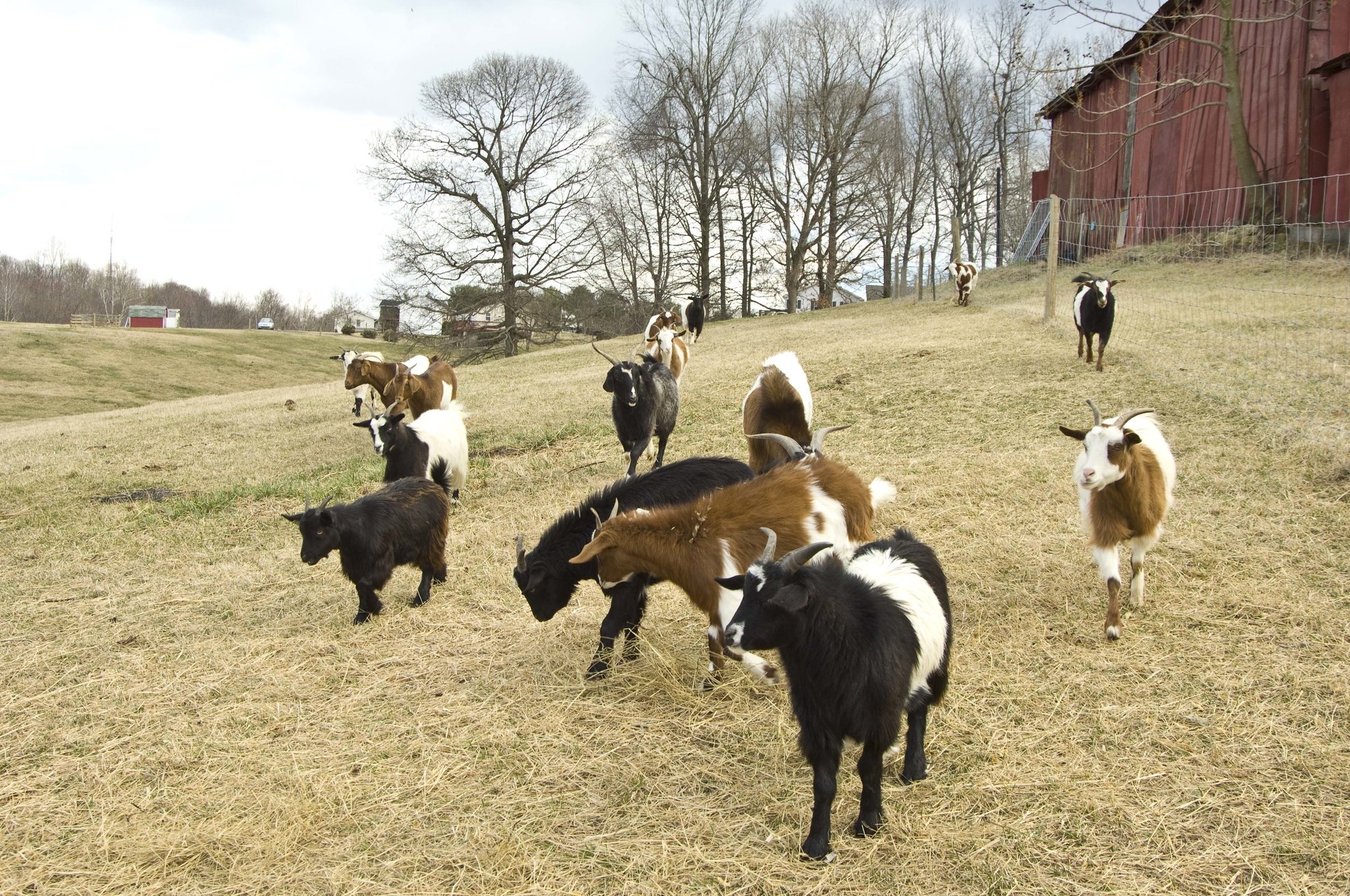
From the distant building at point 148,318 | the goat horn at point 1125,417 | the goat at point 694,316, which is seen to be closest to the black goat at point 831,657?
the goat horn at point 1125,417

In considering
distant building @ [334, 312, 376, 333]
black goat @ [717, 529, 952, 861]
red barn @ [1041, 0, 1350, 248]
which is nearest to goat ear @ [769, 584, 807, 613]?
black goat @ [717, 529, 952, 861]

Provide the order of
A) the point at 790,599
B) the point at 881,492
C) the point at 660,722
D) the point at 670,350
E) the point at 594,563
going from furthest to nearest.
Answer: the point at 670,350 < the point at 881,492 < the point at 594,563 < the point at 660,722 < the point at 790,599

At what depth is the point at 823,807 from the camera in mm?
2986

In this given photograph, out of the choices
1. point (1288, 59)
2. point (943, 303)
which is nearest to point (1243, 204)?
point (1288, 59)

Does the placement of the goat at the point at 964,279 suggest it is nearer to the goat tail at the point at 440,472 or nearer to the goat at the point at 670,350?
the goat at the point at 670,350

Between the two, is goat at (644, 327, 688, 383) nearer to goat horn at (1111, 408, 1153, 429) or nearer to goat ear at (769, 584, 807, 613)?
goat horn at (1111, 408, 1153, 429)

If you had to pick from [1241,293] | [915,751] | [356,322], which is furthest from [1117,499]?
[356,322]

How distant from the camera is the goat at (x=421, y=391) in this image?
38.5ft

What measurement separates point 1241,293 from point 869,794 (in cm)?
1354

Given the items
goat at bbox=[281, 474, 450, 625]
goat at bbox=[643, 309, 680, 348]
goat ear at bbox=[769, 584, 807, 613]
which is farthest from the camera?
goat at bbox=[643, 309, 680, 348]

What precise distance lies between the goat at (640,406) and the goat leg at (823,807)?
5.63 m

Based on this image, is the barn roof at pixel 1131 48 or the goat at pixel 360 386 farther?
the barn roof at pixel 1131 48

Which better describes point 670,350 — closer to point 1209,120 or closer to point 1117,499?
point 1117,499

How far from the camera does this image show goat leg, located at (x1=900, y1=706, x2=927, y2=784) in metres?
3.40
